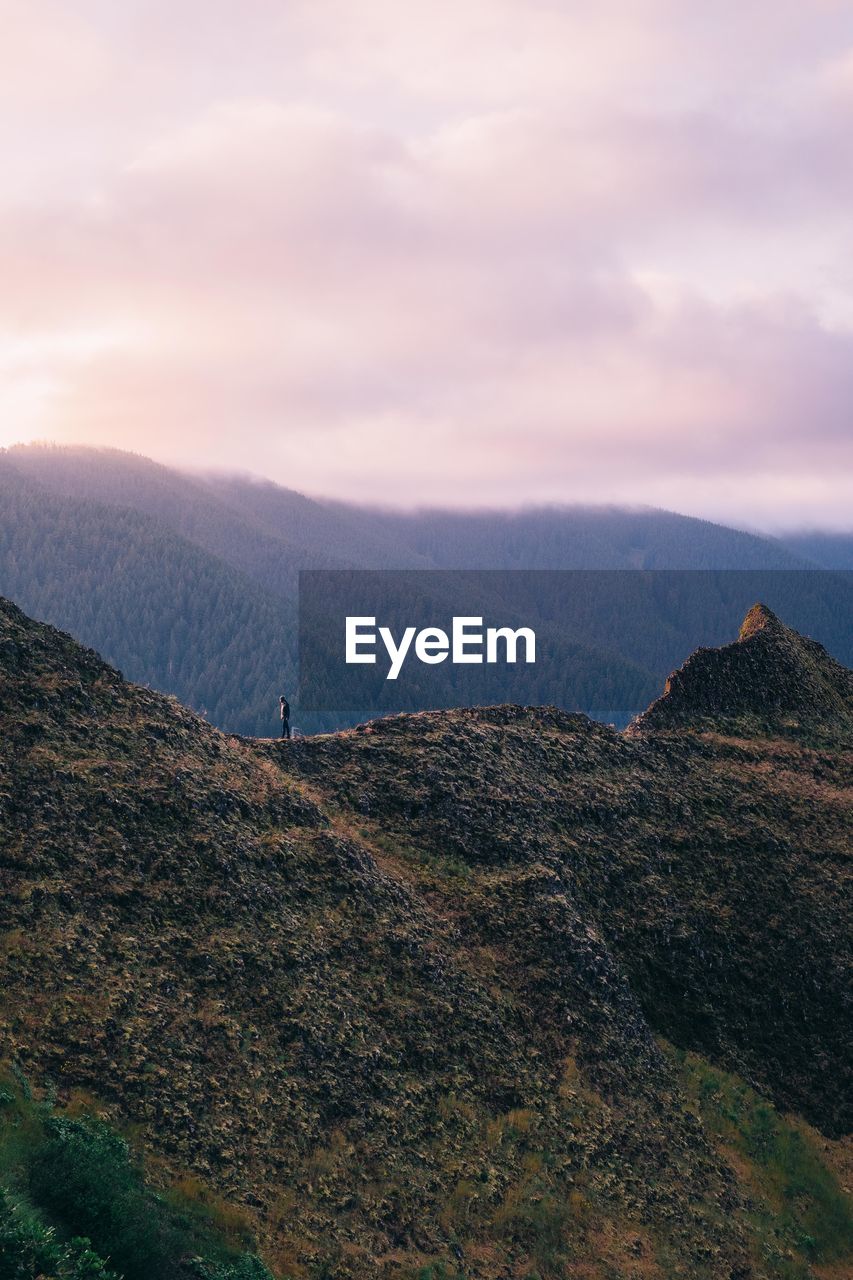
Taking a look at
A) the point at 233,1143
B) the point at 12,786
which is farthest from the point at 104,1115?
the point at 12,786

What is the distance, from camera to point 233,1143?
32875 millimetres

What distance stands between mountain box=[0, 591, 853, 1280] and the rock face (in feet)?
14.4

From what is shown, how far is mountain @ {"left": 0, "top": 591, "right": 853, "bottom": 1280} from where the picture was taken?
33688 millimetres

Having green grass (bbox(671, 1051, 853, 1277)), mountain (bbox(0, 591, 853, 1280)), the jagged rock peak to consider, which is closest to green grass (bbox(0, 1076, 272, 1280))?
mountain (bbox(0, 591, 853, 1280))

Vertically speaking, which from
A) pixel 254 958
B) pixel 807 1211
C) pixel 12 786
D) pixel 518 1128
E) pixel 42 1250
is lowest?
pixel 807 1211

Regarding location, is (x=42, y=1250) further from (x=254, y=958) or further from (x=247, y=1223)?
(x=254, y=958)

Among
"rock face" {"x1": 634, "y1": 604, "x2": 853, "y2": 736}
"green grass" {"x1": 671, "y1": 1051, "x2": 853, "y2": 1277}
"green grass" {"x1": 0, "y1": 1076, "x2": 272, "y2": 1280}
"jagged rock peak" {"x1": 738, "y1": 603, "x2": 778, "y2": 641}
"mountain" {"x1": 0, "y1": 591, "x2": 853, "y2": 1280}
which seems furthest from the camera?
"jagged rock peak" {"x1": 738, "y1": 603, "x2": 778, "y2": 641}

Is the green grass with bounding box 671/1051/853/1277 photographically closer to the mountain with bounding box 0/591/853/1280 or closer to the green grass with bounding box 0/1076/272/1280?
the mountain with bounding box 0/591/853/1280

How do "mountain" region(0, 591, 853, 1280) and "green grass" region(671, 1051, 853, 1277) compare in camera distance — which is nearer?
"mountain" region(0, 591, 853, 1280)

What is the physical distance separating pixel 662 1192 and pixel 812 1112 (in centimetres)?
945

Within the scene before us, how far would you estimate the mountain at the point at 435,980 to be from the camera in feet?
111

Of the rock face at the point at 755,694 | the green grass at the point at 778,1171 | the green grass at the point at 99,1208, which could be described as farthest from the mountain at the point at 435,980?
the rock face at the point at 755,694

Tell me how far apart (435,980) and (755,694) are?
29.0m

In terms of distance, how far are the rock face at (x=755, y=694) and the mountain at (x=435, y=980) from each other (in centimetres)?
439
